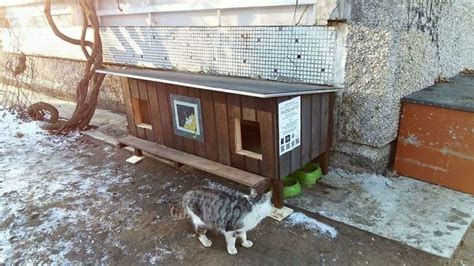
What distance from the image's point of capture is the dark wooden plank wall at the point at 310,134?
9.87 ft

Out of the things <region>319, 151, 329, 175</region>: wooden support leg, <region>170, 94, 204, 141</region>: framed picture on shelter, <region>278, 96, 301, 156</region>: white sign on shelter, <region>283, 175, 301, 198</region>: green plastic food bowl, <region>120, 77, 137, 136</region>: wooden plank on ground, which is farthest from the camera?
<region>120, 77, 137, 136</region>: wooden plank on ground

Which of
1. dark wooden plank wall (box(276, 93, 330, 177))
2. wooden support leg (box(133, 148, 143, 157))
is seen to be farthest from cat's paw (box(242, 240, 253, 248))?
wooden support leg (box(133, 148, 143, 157))

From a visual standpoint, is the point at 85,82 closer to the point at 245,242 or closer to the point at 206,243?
the point at 206,243

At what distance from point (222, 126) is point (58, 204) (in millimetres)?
1759

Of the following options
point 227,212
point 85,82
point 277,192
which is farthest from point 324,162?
point 85,82

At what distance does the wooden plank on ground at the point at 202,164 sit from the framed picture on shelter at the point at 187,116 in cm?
22

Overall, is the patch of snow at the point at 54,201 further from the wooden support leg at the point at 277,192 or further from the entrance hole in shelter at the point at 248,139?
the wooden support leg at the point at 277,192

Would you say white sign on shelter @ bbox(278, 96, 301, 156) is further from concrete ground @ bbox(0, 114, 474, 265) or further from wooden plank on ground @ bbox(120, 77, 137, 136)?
wooden plank on ground @ bbox(120, 77, 137, 136)

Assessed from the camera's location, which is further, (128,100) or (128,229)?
(128,100)

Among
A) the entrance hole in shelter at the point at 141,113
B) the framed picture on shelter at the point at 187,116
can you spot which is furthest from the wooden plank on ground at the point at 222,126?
the entrance hole in shelter at the point at 141,113

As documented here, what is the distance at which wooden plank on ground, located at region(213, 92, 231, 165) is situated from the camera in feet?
10.2

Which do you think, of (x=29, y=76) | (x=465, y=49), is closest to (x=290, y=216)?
(x=465, y=49)

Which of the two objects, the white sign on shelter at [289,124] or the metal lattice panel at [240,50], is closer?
the white sign on shelter at [289,124]

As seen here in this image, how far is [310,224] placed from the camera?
9.23ft
